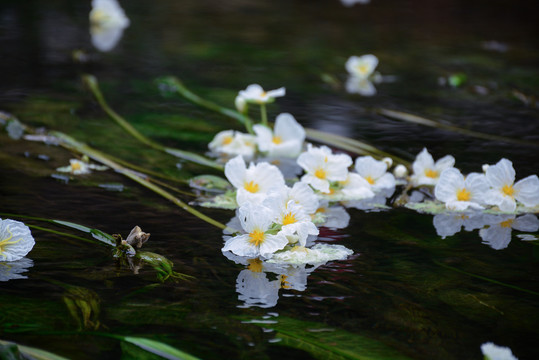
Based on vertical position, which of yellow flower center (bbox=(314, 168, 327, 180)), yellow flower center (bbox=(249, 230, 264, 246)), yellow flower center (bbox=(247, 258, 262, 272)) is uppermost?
yellow flower center (bbox=(314, 168, 327, 180))

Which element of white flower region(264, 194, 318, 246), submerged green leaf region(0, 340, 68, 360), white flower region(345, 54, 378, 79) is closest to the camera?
submerged green leaf region(0, 340, 68, 360)

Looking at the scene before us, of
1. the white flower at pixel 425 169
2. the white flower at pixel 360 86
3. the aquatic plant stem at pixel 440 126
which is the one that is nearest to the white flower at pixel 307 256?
the white flower at pixel 425 169

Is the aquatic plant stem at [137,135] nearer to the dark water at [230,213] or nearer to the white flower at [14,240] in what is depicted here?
the dark water at [230,213]

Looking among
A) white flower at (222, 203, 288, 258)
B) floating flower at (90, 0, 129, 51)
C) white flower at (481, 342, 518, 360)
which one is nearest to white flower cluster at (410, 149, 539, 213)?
white flower at (222, 203, 288, 258)

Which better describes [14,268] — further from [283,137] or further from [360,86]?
[360,86]

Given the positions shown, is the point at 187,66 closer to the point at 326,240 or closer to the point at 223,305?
the point at 326,240

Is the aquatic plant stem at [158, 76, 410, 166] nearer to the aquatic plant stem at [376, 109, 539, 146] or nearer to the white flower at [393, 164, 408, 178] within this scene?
the white flower at [393, 164, 408, 178]
